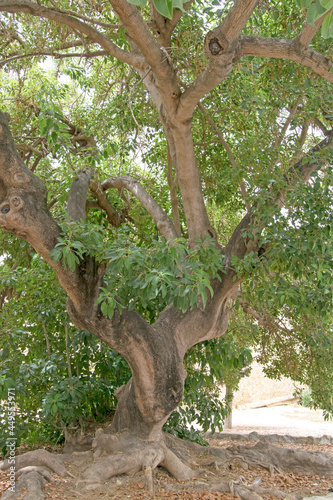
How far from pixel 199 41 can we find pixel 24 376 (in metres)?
4.03

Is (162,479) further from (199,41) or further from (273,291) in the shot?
(199,41)

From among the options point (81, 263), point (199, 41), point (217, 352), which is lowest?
point (217, 352)

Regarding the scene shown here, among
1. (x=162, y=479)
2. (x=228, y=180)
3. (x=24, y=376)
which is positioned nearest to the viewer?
(x=162, y=479)

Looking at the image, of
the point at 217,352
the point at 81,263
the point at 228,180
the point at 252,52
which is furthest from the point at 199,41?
the point at 217,352

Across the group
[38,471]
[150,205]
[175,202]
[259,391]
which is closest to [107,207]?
Result: [175,202]

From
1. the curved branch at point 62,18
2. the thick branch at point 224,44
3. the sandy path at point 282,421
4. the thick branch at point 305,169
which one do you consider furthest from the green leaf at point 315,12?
the sandy path at point 282,421

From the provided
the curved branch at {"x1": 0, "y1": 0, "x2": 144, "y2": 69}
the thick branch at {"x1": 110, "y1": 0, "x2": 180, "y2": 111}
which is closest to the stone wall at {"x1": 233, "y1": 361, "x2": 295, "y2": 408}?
the curved branch at {"x1": 0, "y1": 0, "x2": 144, "y2": 69}

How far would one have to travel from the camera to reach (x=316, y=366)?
6.93 m

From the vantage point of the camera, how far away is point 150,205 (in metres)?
5.66

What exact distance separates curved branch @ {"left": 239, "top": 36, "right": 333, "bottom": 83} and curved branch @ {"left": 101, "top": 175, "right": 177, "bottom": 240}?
2.15 metres

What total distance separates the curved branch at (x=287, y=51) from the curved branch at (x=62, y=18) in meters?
1.76

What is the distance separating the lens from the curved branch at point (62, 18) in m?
4.61

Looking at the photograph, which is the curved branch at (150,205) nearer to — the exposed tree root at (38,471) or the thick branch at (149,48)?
the thick branch at (149,48)

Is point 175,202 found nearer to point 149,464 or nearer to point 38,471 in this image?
point 149,464
